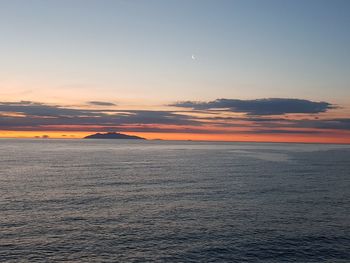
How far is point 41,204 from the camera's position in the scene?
245ft

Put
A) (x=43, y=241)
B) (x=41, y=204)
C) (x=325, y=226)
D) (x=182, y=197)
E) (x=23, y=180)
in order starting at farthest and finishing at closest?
1. (x=23, y=180)
2. (x=182, y=197)
3. (x=41, y=204)
4. (x=325, y=226)
5. (x=43, y=241)

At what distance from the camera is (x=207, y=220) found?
63.8m

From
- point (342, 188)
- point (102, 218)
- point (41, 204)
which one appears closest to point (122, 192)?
point (41, 204)

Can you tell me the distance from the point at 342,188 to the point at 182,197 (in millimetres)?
45288

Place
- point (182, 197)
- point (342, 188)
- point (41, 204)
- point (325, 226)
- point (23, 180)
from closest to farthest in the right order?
point (325, 226), point (41, 204), point (182, 197), point (342, 188), point (23, 180)

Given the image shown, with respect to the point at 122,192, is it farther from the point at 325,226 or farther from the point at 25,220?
the point at 325,226

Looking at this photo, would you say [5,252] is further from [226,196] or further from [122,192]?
[226,196]

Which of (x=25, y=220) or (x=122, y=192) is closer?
(x=25, y=220)

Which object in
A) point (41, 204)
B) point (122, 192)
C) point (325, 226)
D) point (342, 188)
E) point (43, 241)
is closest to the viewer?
point (43, 241)

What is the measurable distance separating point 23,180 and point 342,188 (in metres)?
90.0

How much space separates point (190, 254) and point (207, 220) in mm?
16551

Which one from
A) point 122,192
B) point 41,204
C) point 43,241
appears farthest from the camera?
point 122,192

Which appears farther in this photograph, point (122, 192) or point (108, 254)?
point (122, 192)

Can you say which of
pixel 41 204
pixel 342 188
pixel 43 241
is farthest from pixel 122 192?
pixel 342 188
